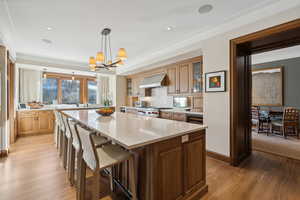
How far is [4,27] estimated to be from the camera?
9.14 feet

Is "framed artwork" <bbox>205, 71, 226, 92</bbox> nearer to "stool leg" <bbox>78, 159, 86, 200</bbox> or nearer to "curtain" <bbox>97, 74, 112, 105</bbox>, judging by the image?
"stool leg" <bbox>78, 159, 86, 200</bbox>

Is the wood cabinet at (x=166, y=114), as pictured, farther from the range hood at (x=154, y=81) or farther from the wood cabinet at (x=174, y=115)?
the range hood at (x=154, y=81)

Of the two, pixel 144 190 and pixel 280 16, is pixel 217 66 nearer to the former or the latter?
pixel 280 16

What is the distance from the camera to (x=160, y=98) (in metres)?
5.26

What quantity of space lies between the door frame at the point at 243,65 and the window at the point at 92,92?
6.31 meters

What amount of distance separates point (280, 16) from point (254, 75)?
14.0 feet

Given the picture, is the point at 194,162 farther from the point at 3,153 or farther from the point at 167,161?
the point at 3,153

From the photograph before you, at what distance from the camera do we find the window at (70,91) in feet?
20.7

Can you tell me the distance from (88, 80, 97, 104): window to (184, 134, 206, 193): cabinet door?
6452mm

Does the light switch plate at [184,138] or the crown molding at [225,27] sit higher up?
the crown molding at [225,27]

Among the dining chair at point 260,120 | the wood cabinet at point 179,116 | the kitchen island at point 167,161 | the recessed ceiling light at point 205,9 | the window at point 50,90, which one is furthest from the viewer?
the window at point 50,90

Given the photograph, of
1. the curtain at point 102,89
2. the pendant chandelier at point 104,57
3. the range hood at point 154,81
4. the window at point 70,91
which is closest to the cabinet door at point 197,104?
the range hood at point 154,81

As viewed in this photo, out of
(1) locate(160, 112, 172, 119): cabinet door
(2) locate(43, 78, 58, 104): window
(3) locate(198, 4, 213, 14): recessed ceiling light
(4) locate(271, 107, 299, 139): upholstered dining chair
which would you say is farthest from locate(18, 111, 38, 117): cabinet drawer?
(4) locate(271, 107, 299, 139): upholstered dining chair

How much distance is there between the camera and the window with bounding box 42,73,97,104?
594 cm
